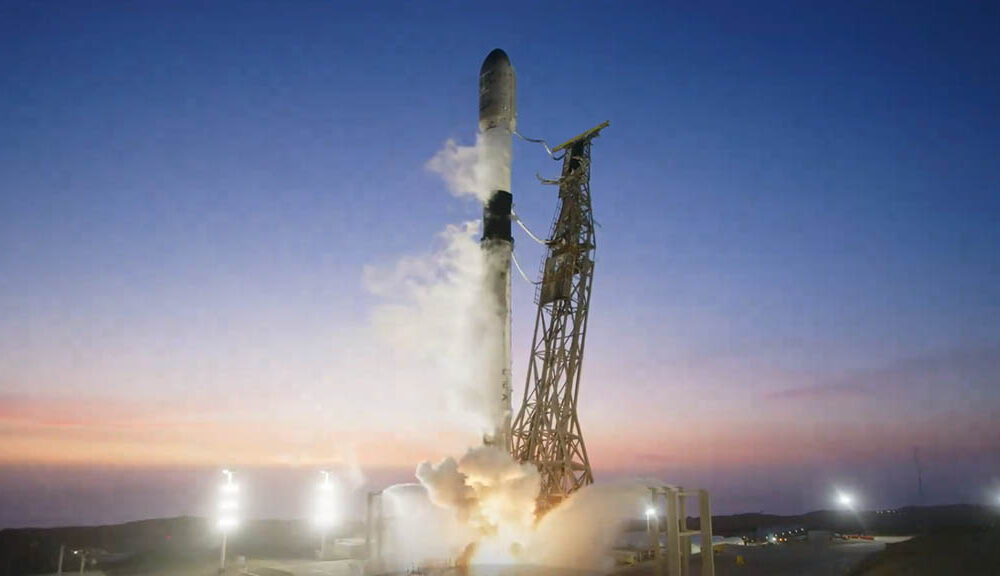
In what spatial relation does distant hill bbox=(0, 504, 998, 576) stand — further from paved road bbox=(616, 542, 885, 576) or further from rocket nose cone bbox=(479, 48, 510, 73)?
rocket nose cone bbox=(479, 48, 510, 73)

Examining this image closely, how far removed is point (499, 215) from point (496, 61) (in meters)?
9.31

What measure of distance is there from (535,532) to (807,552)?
886 inches

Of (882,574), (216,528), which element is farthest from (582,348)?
(216,528)

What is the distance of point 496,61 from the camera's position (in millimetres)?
37812

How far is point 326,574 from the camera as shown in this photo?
118 ft

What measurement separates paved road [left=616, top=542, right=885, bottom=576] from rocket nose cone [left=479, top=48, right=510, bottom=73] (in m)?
27.2

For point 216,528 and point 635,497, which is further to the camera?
point 216,528

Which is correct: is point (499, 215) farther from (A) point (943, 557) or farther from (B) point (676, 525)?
(A) point (943, 557)

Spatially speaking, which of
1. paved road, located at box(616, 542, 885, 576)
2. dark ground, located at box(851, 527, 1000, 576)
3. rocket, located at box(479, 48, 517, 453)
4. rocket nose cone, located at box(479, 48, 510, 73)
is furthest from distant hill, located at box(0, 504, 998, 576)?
rocket nose cone, located at box(479, 48, 510, 73)

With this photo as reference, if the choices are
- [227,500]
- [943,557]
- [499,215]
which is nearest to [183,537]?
[227,500]

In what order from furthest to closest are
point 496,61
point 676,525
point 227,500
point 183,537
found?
point 183,537 < point 496,61 < point 227,500 < point 676,525

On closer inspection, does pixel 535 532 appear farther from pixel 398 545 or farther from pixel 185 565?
pixel 185 565

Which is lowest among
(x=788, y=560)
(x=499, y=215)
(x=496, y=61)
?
(x=788, y=560)

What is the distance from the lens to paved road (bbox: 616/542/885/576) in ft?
117
